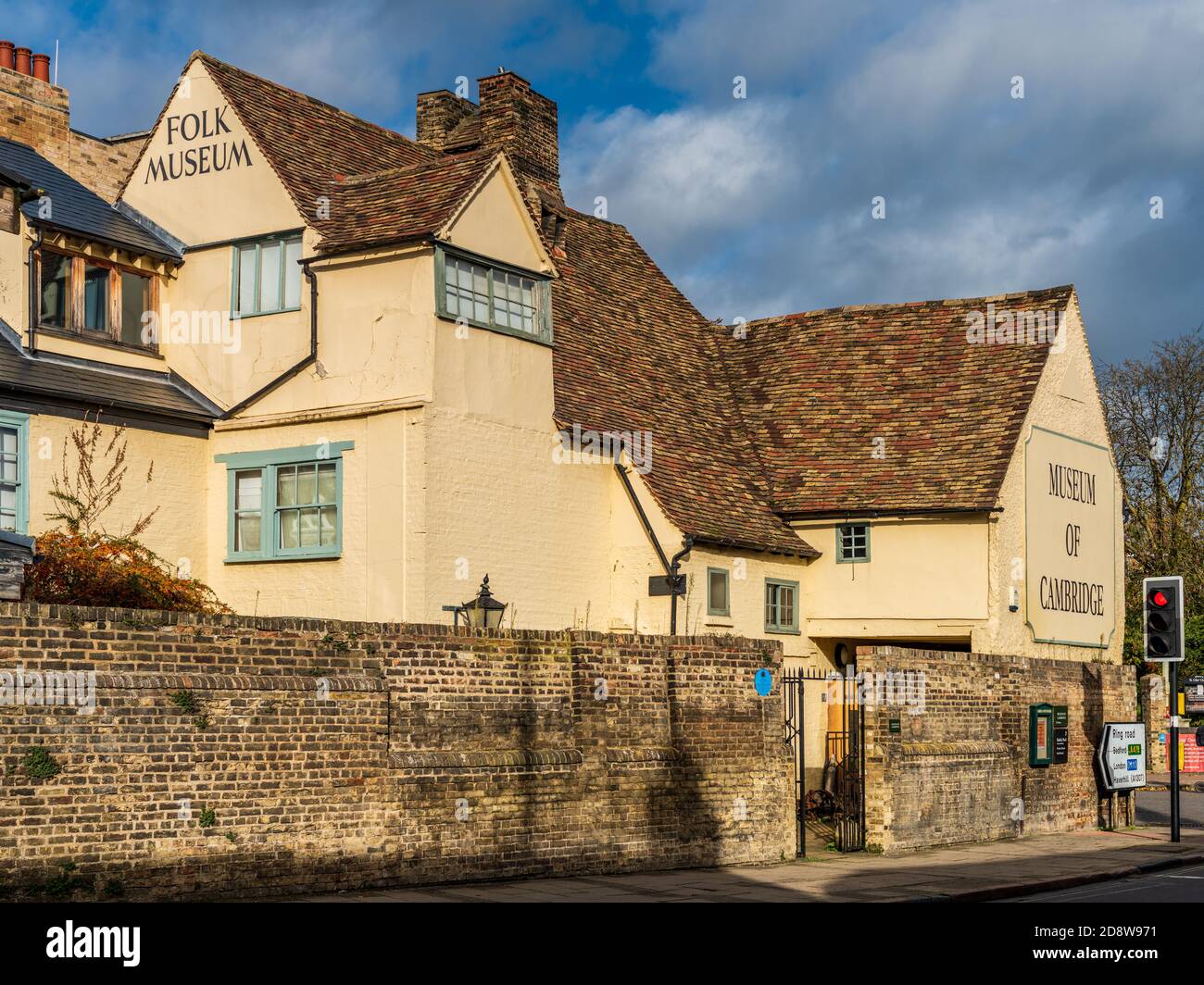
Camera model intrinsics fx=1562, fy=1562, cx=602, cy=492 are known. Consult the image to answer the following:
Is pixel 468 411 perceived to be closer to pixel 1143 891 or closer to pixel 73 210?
pixel 73 210

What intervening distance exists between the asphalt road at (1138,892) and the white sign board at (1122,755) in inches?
263

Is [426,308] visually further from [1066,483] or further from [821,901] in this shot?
[1066,483]

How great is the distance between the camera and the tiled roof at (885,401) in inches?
1133

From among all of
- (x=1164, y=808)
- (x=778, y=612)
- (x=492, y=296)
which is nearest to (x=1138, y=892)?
(x=778, y=612)

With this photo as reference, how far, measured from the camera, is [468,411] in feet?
73.5

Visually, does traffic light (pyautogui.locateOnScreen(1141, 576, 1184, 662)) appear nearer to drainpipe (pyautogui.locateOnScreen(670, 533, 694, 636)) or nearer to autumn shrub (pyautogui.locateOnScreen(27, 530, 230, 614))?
drainpipe (pyautogui.locateOnScreen(670, 533, 694, 636))

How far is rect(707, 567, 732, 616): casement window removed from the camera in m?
25.9

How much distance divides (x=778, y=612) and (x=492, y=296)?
868cm

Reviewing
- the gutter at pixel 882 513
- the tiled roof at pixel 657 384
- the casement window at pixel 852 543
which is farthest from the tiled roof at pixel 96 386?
the casement window at pixel 852 543

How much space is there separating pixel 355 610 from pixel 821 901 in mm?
8454

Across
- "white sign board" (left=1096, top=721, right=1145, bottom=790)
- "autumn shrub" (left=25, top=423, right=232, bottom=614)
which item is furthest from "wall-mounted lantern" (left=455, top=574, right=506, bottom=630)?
"white sign board" (left=1096, top=721, right=1145, bottom=790)

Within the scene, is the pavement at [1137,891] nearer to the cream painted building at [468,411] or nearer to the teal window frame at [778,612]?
the cream painted building at [468,411]

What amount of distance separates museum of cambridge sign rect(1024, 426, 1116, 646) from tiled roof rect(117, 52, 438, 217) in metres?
13.2
